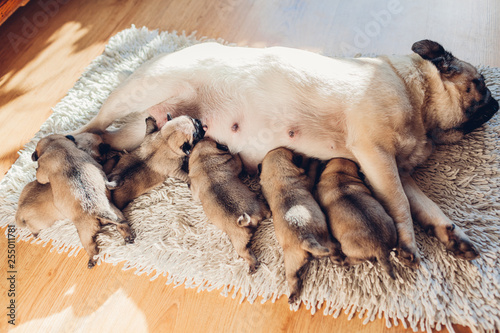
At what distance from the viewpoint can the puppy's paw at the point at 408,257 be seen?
1.69 m

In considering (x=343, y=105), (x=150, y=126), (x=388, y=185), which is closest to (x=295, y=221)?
(x=388, y=185)

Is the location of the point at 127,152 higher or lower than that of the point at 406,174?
higher

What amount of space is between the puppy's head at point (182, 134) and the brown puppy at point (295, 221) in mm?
455

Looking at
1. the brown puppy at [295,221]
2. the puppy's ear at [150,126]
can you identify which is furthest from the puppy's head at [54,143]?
the brown puppy at [295,221]

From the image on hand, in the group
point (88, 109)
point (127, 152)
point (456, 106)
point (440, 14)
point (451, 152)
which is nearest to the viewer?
point (456, 106)

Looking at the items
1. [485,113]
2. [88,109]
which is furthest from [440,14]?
[88,109]

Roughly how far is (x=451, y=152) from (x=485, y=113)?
0.27m

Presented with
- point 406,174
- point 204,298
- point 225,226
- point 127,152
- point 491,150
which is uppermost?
point 127,152

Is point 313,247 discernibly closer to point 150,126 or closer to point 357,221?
point 357,221

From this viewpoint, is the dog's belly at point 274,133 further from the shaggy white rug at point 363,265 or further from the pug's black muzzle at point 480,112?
the pug's black muzzle at point 480,112

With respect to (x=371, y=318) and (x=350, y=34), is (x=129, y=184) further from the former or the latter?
(x=350, y=34)

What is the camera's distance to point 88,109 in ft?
8.68

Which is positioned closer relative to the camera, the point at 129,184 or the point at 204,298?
the point at 204,298

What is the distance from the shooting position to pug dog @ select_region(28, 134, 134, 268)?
187 cm
